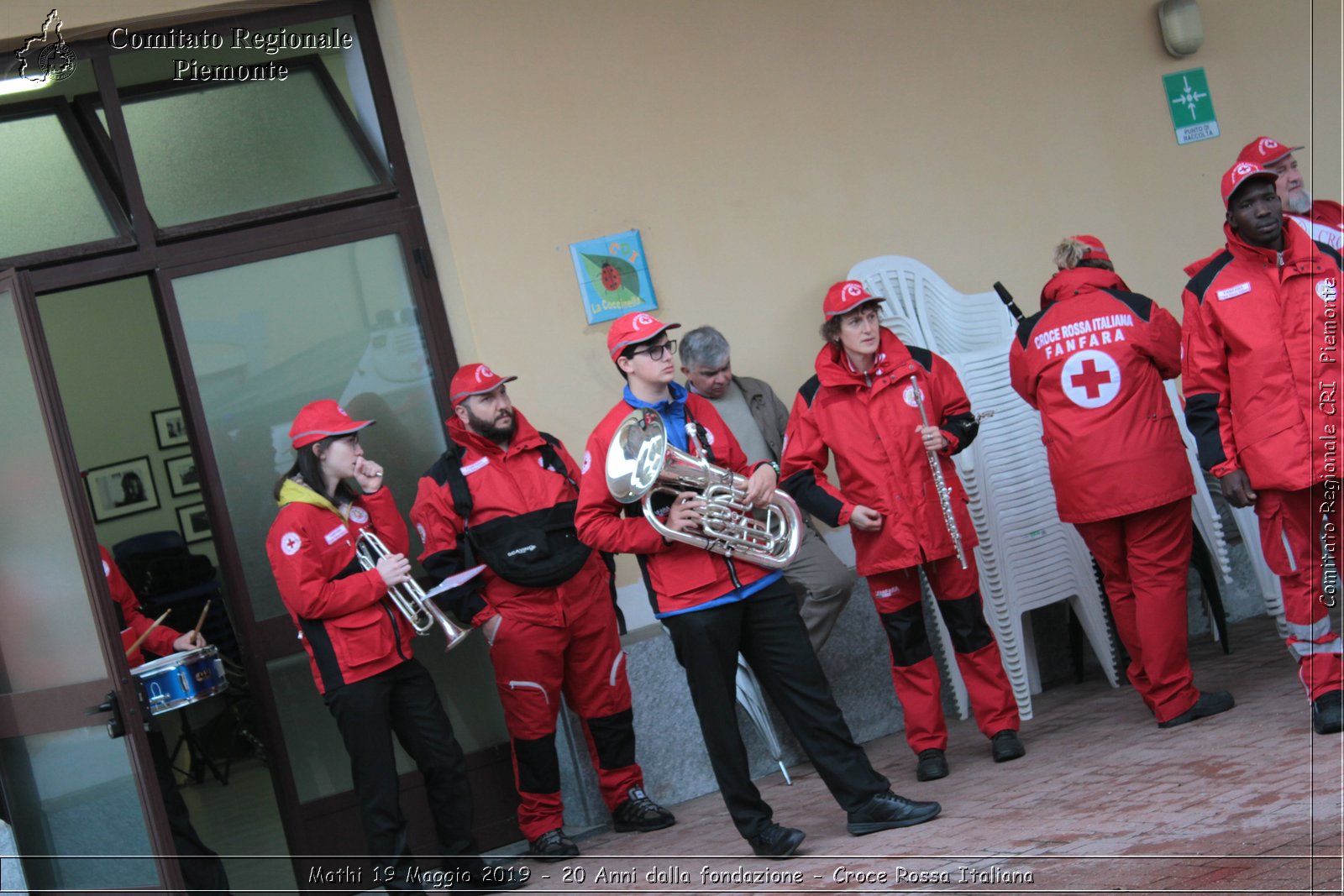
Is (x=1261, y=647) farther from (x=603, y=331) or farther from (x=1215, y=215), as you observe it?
(x=603, y=331)

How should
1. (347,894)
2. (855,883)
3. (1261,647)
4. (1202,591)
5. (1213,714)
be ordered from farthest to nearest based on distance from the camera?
(1202,591)
(1261,647)
(347,894)
(1213,714)
(855,883)

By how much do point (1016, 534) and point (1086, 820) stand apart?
2.40 m

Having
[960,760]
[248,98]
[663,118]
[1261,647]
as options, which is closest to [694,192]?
[663,118]

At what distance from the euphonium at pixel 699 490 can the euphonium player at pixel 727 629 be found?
0.20 feet

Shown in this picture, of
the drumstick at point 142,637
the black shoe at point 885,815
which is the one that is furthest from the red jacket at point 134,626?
the black shoe at point 885,815

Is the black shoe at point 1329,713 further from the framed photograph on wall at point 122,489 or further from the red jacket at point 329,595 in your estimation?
the framed photograph on wall at point 122,489

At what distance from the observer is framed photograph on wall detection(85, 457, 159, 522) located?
13.0 metres

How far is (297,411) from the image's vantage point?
21.6 ft

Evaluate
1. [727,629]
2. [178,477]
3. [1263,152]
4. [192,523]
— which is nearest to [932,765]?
[727,629]

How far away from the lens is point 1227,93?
8055 millimetres

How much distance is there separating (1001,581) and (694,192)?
251 centimetres

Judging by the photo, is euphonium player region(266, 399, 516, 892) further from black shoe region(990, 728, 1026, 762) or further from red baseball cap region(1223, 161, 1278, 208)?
red baseball cap region(1223, 161, 1278, 208)

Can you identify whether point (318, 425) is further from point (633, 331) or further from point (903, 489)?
point (903, 489)

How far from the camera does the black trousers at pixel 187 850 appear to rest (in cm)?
586
